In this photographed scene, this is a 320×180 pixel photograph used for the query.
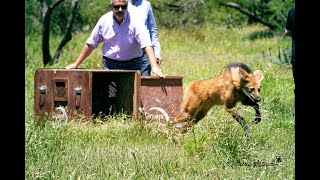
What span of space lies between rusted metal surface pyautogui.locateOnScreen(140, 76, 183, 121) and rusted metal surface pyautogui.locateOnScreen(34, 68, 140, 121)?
12 cm

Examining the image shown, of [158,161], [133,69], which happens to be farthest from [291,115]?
[158,161]

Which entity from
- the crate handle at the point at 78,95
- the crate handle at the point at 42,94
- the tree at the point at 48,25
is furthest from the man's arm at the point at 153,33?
the tree at the point at 48,25

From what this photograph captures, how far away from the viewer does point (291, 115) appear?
8.25 metres

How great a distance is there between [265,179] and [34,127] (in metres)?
2.28

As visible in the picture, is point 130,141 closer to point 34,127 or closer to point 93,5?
point 34,127

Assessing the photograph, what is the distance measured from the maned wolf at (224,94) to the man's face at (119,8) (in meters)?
1.14

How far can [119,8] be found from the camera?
7590mm

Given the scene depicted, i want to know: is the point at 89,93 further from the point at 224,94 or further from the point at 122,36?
the point at 224,94

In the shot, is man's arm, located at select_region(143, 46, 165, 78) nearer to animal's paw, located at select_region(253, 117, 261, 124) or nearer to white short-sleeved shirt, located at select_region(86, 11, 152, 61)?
white short-sleeved shirt, located at select_region(86, 11, 152, 61)

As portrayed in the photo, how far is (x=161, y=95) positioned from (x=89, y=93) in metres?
0.80

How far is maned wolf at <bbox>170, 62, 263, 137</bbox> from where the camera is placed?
7.11 metres

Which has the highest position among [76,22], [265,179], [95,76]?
[76,22]

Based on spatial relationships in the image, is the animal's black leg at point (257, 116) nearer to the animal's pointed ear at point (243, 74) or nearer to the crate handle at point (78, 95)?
the animal's pointed ear at point (243, 74)
